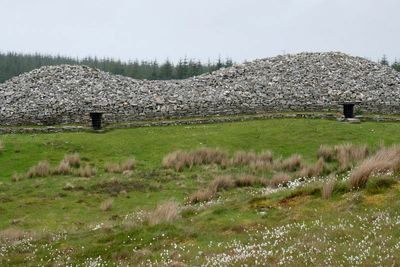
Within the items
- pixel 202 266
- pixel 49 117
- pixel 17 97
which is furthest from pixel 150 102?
pixel 202 266

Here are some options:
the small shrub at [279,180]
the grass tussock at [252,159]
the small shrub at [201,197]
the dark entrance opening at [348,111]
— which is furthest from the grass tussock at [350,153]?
the dark entrance opening at [348,111]

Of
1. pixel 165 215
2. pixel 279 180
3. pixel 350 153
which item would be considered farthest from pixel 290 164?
pixel 165 215

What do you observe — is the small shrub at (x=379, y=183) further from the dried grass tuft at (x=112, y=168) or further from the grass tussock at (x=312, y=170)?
the dried grass tuft at (x=112, y=168)

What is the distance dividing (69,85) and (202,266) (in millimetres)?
38555

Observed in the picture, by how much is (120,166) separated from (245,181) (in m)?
7.22

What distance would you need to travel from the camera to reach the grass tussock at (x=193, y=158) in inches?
981

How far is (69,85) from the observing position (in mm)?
44656

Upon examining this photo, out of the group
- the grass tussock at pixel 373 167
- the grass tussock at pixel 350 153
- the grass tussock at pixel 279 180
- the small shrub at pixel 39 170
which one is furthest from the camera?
the small shrub at pixel 39 170

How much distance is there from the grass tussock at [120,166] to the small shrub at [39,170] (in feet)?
9.37

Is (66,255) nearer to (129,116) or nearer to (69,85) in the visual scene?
(129,116)

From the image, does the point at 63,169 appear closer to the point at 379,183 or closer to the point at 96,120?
the point at 96,120

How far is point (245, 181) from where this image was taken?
2077 cm

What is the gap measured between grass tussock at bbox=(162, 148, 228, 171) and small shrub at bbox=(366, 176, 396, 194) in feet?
42.2

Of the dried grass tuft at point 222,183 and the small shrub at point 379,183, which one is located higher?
the small shrub at point 379,183
